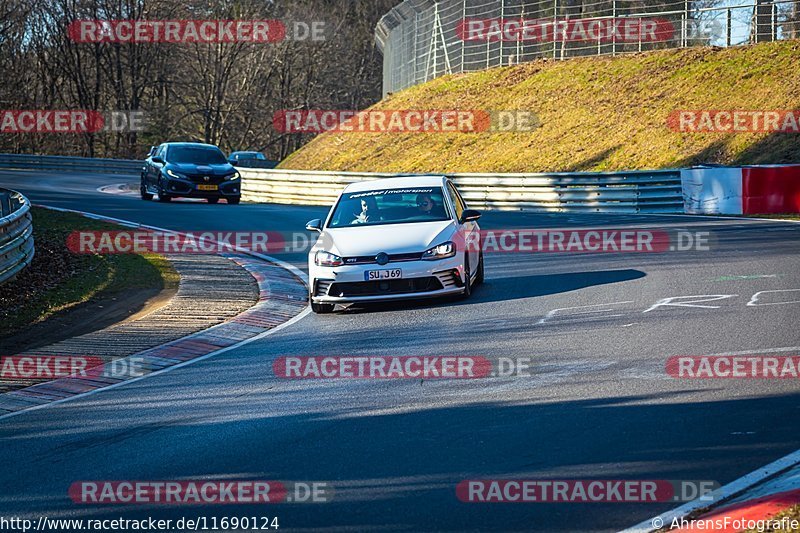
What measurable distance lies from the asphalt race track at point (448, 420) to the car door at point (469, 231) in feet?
2.53

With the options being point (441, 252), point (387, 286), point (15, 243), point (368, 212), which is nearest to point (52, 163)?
point (15, 243)

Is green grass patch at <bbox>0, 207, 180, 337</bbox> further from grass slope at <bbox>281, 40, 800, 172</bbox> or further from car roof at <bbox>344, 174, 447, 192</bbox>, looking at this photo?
grass slope at <bbox>281, 40, 800, 172</bbox>

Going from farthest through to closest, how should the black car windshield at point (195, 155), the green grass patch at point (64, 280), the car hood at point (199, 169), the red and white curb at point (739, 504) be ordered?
1. the black car windshield at point (195, 155)
2. the car hood at point (199, 169)
3. the green grass patch at point (64, 280)
4. the red and white curb at point (739, 504)

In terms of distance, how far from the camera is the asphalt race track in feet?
19.6

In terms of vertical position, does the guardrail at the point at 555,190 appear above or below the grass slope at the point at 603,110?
below

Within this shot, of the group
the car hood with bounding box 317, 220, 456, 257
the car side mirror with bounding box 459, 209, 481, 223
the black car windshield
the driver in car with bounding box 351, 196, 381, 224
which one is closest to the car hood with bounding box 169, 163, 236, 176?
the black car windshield

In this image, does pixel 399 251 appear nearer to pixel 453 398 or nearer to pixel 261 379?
pixel 261 379

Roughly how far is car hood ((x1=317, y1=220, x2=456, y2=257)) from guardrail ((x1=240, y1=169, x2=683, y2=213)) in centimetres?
1353

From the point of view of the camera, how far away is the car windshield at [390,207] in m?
13.7

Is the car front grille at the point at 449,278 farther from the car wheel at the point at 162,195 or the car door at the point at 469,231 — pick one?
the car wheel at the point at 162,195

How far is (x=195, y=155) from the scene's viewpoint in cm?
2872

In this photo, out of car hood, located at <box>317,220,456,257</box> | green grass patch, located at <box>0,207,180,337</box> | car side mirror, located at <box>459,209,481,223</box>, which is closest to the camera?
car hood, located at <box>317,220,456,257</box>

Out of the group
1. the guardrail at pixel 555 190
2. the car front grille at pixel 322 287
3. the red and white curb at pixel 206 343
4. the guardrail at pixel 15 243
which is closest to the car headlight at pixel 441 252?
the car front grille at pixel 322 287

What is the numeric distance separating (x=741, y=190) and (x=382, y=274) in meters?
14.2
